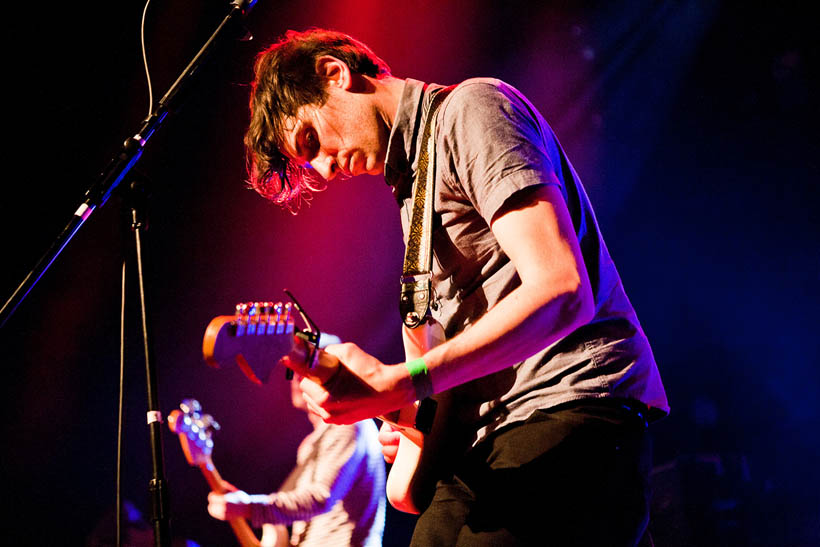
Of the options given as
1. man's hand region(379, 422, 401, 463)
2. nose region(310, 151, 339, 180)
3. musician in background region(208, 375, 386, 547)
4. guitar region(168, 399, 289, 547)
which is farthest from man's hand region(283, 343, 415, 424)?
guitar region(168, 399, 289, 547)

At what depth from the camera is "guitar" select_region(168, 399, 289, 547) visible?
4238mm

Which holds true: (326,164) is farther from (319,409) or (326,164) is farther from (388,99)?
(319,409)

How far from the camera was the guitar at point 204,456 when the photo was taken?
13.9 ft

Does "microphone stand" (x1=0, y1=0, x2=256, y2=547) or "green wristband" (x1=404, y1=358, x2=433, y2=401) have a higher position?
"microphone stand" (x1=0, y1=0, x2=256, y2=547)

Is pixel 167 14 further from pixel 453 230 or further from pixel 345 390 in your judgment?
pixel 345 390

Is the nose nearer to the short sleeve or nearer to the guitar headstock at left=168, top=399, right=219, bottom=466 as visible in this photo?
the short sleeve

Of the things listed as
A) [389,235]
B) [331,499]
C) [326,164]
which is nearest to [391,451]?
[326,164]

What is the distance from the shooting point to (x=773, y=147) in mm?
5566

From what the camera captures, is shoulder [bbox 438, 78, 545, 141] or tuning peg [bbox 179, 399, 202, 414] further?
tuning peg [bbox 179, 399, 202, 414]

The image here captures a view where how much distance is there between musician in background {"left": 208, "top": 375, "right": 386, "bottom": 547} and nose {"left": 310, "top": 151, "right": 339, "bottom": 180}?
2.11m

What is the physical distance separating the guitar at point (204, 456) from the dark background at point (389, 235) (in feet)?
3.95

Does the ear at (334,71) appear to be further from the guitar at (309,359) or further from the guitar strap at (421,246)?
the guitar at (309,359)

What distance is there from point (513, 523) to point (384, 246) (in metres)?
4.73

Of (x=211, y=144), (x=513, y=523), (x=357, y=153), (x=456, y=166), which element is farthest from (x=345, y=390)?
(x=211, y=144)
